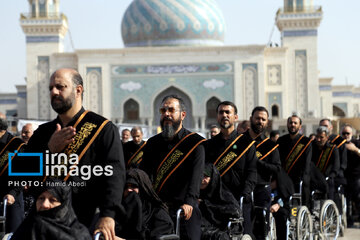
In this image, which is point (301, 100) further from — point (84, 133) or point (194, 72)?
point (84, 133)

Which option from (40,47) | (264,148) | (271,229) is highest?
(40,47)

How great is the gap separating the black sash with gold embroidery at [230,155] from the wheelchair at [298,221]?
36.4 inches

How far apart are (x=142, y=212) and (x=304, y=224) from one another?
249 cm

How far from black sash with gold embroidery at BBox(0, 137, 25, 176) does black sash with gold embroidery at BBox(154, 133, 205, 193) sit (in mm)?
1445

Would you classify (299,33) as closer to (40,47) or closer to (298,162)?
(40,47)

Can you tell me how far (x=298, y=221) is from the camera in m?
5.12

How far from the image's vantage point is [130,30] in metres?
31.8

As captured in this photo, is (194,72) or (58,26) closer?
(194,72)

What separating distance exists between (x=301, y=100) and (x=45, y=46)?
12899 millimetres

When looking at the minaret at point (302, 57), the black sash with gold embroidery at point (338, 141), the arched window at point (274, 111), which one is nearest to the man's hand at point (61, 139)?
the black sash with gold embroidery at point (338, 141)

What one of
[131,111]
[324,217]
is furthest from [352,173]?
[131,111]

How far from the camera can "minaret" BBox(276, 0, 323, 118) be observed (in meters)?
29.6

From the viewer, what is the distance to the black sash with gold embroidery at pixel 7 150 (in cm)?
461

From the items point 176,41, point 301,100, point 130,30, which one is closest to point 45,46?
point 130,30
